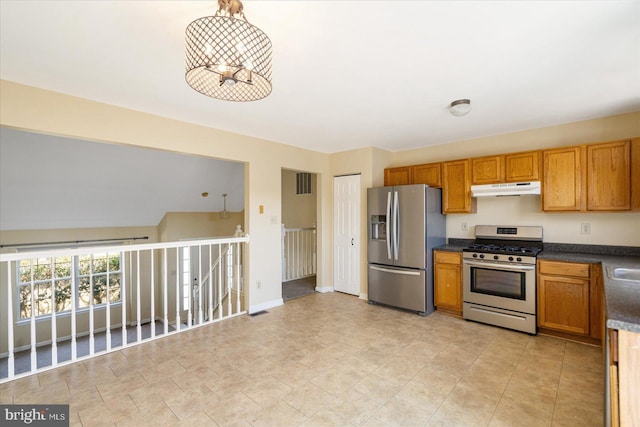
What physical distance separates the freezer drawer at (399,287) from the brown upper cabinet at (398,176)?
1.39 meters

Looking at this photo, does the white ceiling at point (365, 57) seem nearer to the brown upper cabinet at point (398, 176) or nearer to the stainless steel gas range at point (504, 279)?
the brown upper cabinet at point (398, 176)

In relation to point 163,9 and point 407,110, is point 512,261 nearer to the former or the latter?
point 407,110

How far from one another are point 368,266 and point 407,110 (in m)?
2.38

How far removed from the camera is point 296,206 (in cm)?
700

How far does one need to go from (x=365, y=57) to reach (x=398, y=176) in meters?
2.85

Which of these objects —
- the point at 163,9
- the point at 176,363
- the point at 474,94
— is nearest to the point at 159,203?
the point at 176,363

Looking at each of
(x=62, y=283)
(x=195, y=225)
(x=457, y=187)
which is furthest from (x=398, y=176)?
(x=62, y=283)

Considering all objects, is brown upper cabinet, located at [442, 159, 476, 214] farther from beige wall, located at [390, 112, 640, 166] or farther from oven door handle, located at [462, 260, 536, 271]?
oven door handle, located at [462, 260, 536, 271]

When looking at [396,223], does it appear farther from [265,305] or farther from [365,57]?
[365,57]

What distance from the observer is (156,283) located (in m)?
6.50

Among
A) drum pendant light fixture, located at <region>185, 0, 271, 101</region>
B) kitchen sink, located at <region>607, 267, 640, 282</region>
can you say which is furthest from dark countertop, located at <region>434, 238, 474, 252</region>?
drum pendant light fixture, located at <region>185, 0, 271, 101</region>

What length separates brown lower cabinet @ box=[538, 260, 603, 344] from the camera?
293 centimetres

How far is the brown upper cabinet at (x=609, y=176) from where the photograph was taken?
2971 mm

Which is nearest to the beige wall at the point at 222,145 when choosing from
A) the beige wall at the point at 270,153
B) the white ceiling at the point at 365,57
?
the beige wall at the point at 270,153
